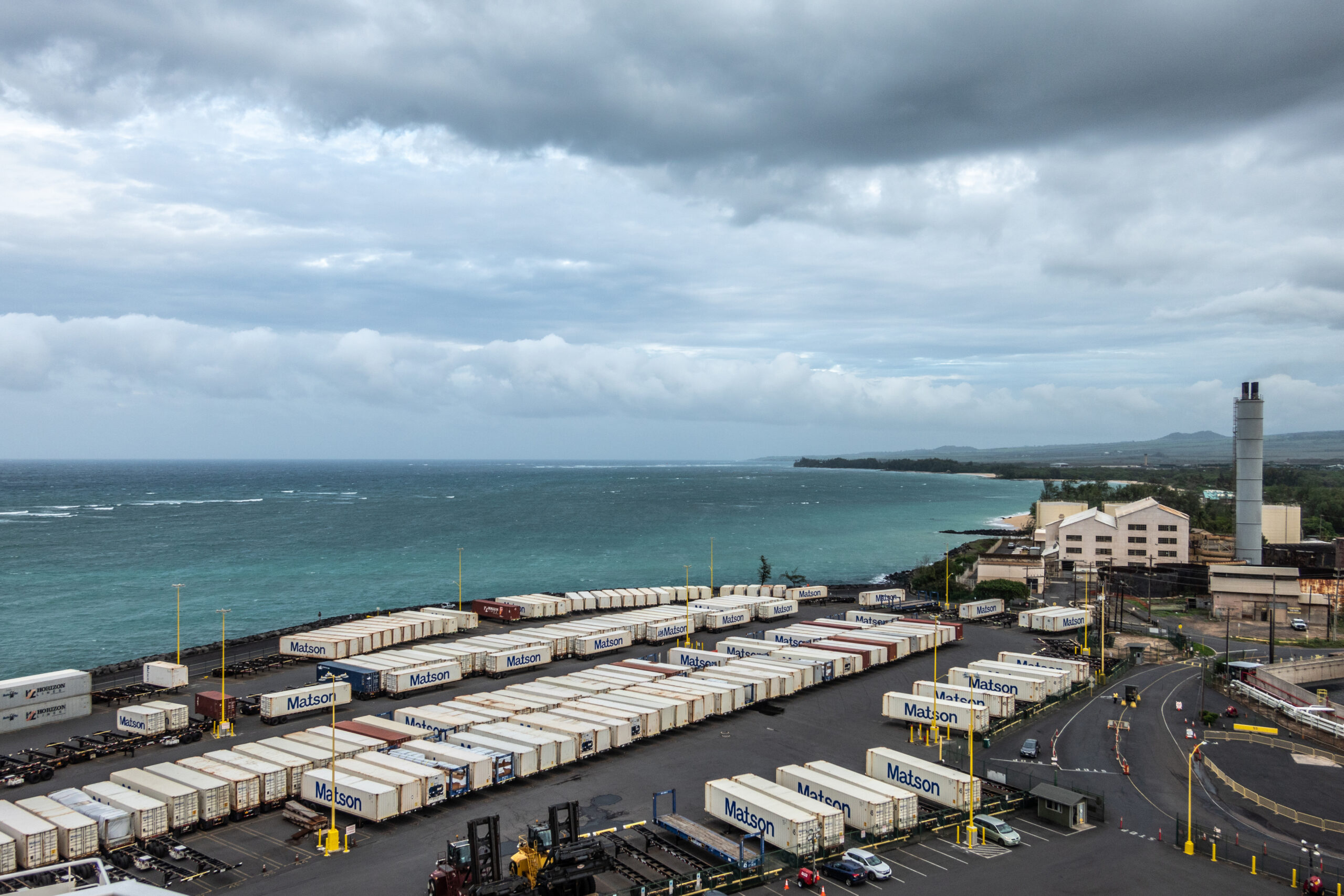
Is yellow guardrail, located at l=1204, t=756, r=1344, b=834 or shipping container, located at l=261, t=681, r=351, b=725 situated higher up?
shipping container, located at l=261, t=681, r=351, b=725

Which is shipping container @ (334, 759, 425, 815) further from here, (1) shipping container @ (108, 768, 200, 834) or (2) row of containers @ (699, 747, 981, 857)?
(2) row of containers @ (699, 747, 981, 857)

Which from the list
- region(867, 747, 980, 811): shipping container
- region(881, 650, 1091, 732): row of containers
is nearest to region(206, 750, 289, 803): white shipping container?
region(867, 747, 980, 811): shipping container

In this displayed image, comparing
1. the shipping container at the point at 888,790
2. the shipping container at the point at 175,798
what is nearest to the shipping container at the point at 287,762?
the shipping container at the point at 175,798

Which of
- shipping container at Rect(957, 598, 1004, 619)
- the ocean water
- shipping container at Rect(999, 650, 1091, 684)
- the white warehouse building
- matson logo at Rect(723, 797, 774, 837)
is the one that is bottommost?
the ocean water

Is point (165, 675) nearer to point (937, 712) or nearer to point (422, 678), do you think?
point (422, 678)

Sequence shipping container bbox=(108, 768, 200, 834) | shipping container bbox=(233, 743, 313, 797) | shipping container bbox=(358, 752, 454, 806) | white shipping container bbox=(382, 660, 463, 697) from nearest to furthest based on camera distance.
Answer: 1. shipping container bbox=(108, 768, 200, 834)
2. shipping container bbox=(358, 752, 454, 806)
3. shipping container bbox=(233, 743, 313, 797)
4. white shipping container bbox=(382, 660, 463, 697)

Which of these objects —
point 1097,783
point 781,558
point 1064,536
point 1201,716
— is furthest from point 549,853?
point 781,558
